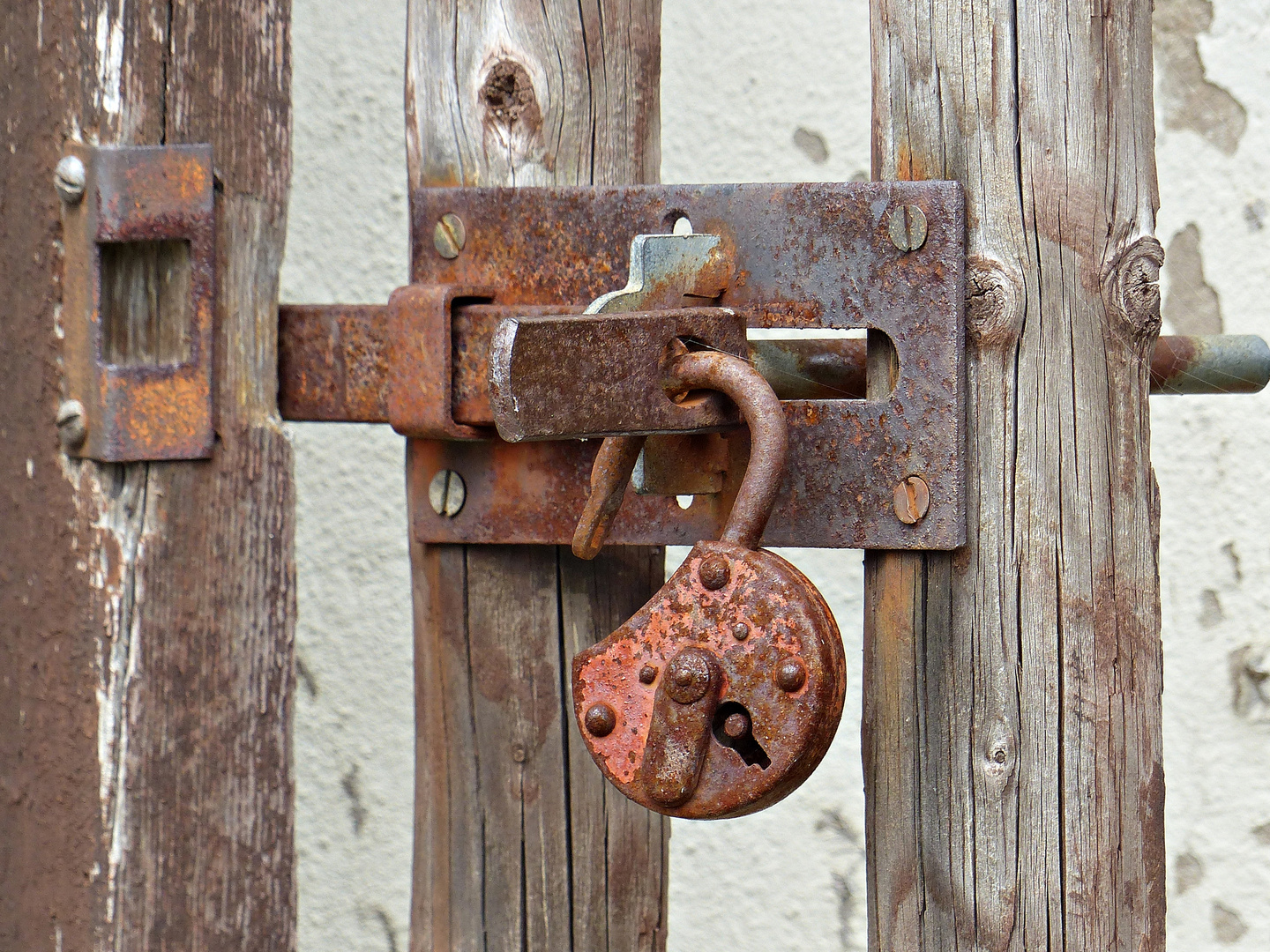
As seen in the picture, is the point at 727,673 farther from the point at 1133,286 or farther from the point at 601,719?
the point at 1133,286

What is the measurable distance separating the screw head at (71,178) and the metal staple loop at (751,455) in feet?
1.13

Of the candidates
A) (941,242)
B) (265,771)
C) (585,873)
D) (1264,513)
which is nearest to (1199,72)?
(1264,513)

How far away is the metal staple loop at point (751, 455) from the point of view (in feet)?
2.48

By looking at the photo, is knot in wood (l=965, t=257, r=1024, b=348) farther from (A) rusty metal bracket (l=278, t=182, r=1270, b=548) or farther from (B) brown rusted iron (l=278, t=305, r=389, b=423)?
(B) brown rusted iron (l=278, t=305, r=389, b=423)

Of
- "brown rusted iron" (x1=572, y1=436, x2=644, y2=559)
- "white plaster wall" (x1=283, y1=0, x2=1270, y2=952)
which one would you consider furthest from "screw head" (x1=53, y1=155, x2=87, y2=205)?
"white plaster wall" (x1=283, y1=0, x2=1270, y2=952)

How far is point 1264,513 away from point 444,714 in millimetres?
1178

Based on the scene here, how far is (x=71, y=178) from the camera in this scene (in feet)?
2.69

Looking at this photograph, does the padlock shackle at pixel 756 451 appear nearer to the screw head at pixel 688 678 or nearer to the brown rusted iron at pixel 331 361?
the screw head at pixel 688 678

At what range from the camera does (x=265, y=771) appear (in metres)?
0.87

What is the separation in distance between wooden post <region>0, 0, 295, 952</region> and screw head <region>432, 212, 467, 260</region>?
0.37ft

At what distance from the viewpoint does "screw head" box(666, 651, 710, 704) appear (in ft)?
2.41

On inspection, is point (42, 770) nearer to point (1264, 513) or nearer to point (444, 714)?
point (444, 714)

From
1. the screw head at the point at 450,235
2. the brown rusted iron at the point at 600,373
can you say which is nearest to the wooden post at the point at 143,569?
the screw head at the point at 450,235

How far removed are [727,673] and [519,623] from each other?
0.26 meters
